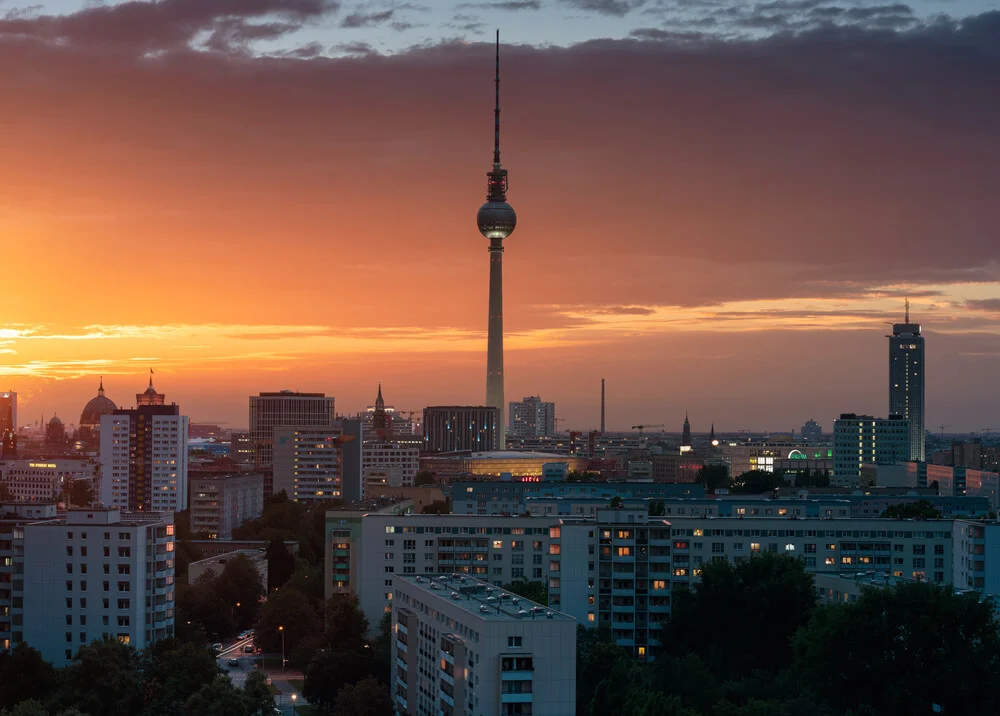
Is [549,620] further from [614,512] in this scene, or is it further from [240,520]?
[240,520]

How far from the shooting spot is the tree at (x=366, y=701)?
47281 mm

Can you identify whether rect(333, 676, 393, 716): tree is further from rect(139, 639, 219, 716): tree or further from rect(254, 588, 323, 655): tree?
rect(254, 588, 323, 655): tree

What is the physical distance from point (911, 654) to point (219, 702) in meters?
21.9

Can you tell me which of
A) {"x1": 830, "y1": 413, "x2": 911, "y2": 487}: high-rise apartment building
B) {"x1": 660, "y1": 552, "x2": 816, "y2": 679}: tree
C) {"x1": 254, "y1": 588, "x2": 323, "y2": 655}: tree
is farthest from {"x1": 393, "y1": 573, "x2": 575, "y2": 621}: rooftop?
{"x1": 830, "y1": 413, "x2": 911, "y2": 487}: high-rise apartment building

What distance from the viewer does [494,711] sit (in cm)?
4028

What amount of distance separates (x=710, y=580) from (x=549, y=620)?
19209mm

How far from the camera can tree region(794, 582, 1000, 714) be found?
4531cm

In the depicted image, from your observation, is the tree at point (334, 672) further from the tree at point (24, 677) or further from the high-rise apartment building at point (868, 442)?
the high-rise apartment building at point (868, 442)

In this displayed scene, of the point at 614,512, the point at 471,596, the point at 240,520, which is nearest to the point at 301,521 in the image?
the point at 240,520

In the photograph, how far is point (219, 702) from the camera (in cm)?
4647

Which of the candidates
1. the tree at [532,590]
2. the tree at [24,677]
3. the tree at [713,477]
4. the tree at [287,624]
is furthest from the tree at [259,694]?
the tree at [713,477]

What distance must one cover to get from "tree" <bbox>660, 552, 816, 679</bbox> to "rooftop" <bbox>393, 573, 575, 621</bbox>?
1099 cm

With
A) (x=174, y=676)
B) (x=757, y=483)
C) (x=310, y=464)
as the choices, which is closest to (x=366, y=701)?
(x=174, y=676)

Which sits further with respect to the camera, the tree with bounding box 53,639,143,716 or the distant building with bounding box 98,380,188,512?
the distant building with bounding box 98,380,188,512
